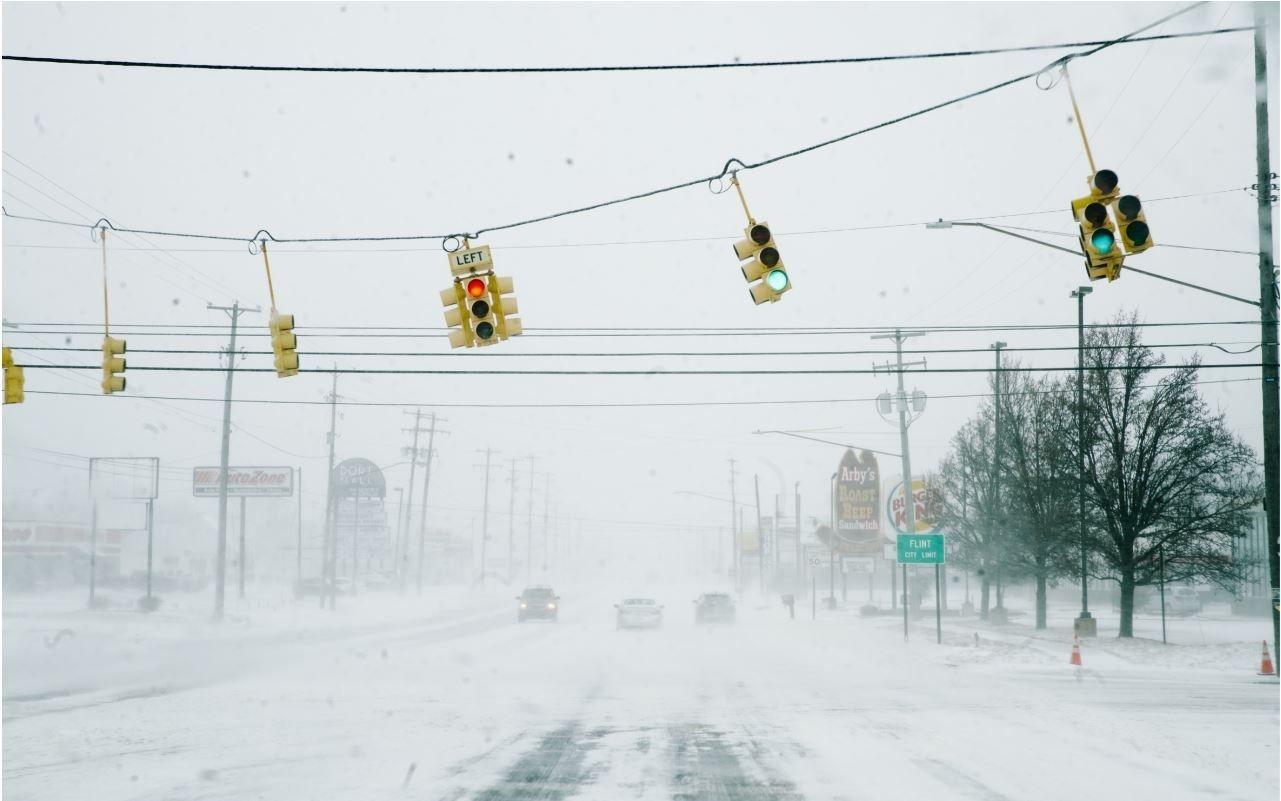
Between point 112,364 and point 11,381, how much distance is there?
157 cm

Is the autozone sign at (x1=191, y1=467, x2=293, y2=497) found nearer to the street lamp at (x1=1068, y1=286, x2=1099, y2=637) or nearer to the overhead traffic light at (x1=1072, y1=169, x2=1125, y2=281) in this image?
the street lamp at (x1=1068, y1=286, x2=1099, y2=637)

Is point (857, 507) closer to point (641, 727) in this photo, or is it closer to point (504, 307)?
point (641, 727)

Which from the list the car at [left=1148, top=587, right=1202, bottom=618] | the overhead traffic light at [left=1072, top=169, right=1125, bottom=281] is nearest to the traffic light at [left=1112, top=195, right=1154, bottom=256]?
the overhead traffic light at [left=1072, top=169, right=1125, bottom=281]

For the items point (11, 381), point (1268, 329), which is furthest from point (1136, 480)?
point (11, 381)

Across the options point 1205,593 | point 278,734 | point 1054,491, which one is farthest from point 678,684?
point 1205,593

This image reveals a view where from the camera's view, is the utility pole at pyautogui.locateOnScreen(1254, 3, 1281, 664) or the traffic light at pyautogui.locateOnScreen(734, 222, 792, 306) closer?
the traffic light at pyautogui.locateOnScreen(734, 222, 792, 306)

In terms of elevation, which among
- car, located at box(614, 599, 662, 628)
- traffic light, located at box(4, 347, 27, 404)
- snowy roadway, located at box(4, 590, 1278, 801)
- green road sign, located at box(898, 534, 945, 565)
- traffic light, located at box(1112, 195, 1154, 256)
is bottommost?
car, located at box(614, 599, 662, 628)

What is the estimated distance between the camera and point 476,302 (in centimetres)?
1399

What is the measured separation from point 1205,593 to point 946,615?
66.9ft

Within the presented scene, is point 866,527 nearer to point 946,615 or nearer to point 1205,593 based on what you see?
point 946,615

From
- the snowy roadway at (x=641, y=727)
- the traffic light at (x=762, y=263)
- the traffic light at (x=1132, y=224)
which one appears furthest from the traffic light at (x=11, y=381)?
the traffic light at (x=1132, y=224)

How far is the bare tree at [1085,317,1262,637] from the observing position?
3312 centimetres

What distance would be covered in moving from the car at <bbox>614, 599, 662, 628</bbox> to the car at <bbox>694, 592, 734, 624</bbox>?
507 centimetres

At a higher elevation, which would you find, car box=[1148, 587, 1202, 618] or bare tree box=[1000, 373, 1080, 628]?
bare tree box=[1000, 373, 1080, 628]
